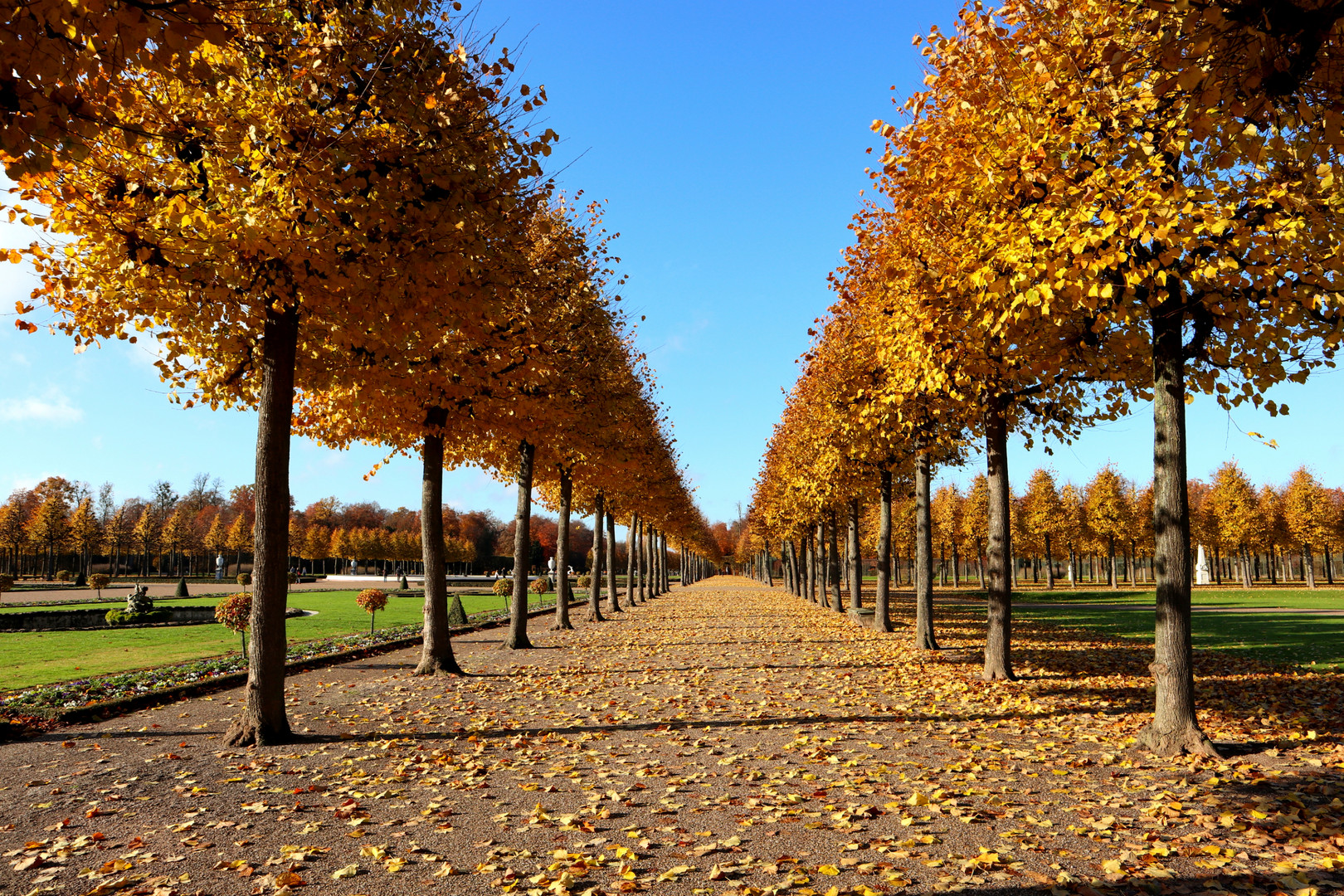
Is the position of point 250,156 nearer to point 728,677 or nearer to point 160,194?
point 160,194

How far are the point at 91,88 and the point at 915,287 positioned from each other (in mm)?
9213

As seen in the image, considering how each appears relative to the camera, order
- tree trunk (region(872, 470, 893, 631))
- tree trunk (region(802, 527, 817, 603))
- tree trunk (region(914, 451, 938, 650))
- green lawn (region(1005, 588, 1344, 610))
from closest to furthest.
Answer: tree trunk (region(914, 451, 938, 650)) < tree trunk (region(872, 470, 893, 631)) < green lawn (region(1005, 588, 1344, 610)) < tree trunk (region(802, 527, 817, 603))

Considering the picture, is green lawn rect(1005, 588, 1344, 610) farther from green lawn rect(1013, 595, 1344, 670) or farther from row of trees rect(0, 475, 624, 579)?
row of trees rect(0, 475, 624, 579)

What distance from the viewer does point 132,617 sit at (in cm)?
2380

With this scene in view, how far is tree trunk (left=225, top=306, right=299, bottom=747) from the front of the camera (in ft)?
25.5

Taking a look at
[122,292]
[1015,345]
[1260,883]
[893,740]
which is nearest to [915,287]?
[1015,345]

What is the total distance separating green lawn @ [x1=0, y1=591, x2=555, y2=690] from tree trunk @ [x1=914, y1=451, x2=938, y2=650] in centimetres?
1512

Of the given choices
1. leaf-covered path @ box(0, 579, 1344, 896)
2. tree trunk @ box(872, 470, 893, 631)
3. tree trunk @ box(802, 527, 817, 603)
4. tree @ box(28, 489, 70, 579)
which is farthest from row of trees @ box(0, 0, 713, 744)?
tree @ box(28, 489, 70, 579)

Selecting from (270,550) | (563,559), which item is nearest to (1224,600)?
(563,559)

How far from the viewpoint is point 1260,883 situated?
4230mm

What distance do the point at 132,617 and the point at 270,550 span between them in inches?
833

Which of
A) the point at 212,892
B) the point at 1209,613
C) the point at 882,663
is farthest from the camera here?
the point at 1209,613

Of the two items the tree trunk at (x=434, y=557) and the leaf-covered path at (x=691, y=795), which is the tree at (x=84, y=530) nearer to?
the tree trunk at (x=434, y=557)

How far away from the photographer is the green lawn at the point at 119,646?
13.6 meters
